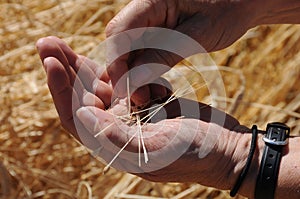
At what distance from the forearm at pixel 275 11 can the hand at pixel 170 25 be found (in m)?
0.02

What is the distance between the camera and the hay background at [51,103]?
1.90m

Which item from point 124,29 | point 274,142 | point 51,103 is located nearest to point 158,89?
point 124,29

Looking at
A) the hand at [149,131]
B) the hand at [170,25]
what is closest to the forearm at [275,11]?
the hand at [170,25]

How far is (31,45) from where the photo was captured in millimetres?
2234

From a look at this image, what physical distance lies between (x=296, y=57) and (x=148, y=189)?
755 millimetres

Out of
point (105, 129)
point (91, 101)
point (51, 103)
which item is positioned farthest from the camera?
point (51, 103)

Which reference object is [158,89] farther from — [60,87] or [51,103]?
[51,103]

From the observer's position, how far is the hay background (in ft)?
6.23

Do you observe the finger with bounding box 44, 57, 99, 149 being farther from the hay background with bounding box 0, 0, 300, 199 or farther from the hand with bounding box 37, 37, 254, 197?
the hay background with bounding box 0, 0, 300, 199

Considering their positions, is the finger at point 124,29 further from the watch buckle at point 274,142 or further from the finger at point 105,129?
the watch buckle at point 274,142

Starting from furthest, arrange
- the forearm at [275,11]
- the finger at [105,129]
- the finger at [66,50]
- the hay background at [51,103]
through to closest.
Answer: the hay background at [51,103]
the forearm at [275,11]
the finger at [66,50]
the finger at [105,129]

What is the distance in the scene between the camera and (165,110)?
4.53ft

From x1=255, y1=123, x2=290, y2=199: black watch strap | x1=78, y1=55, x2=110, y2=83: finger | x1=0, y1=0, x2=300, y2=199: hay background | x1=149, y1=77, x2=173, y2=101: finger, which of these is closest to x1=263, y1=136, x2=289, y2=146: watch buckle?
x1=255, y1=123, x2=290, y2=199: black watch strap

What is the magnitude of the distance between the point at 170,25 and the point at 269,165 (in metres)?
0.34
